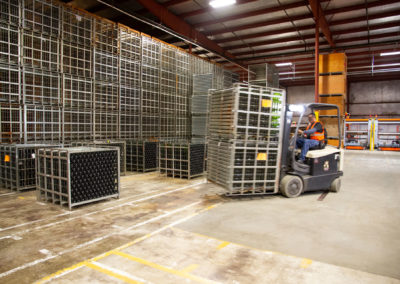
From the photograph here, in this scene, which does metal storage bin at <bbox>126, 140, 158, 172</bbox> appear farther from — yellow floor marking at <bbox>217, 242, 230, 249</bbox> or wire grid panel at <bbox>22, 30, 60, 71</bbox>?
yellow floor marking at <bbox>217, 242, 230, 249</bbox>

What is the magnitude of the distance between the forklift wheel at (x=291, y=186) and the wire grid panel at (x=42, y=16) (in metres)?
8.99

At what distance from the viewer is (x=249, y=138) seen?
6734 mm

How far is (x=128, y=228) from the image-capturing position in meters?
4.83

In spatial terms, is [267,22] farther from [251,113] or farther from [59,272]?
[59,272]

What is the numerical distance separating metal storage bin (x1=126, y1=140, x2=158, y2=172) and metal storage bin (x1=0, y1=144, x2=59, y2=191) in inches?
161

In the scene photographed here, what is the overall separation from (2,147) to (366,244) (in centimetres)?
933

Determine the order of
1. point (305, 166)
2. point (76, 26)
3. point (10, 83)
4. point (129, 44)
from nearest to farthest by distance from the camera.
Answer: point (305, 166) < point (10, 83) < point (76, 26) < point (129, 44)

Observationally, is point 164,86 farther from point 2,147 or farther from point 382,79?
point 382,79

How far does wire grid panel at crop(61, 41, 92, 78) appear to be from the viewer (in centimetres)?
968

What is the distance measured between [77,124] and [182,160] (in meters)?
4.31

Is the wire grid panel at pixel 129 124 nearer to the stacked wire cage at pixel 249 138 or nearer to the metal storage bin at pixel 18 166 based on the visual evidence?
the metal storage bin at pixel 18 166

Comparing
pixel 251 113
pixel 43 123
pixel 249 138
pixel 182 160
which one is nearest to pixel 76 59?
pixel 43 123

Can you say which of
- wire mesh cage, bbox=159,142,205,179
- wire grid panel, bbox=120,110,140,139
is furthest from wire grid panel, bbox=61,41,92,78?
wire mesh cage, bbox=159,142,205,179

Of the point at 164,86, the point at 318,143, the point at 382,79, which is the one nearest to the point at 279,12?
the point at 164,86
